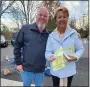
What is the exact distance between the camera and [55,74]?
9.05 ft

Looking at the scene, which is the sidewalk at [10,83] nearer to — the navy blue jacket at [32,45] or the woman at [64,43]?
the navy blue jacket at [32,45]

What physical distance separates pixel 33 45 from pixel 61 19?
62 cm

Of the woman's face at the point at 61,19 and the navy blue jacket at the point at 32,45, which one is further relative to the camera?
the navy blue jacket at the point at 32,45

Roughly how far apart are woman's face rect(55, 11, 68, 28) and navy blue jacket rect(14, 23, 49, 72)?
485mm

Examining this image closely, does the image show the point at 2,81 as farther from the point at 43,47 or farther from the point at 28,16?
the point at 28,16

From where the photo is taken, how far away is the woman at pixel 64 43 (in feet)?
8.66

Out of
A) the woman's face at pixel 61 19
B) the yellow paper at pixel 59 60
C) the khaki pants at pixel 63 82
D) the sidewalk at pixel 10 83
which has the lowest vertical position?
the sidewalk at pixel 10 83

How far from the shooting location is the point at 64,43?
104 inches

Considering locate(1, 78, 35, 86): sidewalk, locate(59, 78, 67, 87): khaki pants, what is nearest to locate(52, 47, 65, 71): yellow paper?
locate(59, 78, 67, 87): khaki pants

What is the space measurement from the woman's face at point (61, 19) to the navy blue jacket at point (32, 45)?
1.59ft

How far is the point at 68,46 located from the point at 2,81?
3798 millimetres

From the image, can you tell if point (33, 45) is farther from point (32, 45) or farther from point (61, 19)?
point (61, 19)

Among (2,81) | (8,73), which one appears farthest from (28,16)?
(2,81)

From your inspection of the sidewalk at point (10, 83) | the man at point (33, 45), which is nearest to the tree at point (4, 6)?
the sidewalk at point (10, 83)
